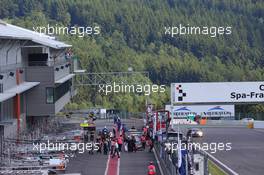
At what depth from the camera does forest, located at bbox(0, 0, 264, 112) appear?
10831cm

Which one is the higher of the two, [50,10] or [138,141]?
[50,10]

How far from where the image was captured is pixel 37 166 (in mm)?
22359

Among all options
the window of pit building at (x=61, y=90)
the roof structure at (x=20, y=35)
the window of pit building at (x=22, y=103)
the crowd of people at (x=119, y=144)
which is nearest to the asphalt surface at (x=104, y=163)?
the crowd of people at (x=119, y=144)

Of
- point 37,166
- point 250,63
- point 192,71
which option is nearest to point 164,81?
point 192,71

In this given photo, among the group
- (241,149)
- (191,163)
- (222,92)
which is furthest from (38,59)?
(222,92)

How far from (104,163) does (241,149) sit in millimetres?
10699

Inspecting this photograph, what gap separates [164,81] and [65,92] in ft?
184

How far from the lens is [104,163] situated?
28.0 meters

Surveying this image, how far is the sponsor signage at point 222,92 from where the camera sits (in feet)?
176

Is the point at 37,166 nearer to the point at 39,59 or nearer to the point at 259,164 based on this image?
the point at 259,164

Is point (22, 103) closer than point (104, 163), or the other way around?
point (104, 163)

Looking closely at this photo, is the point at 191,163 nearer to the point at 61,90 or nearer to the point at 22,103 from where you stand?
the point at 22,103

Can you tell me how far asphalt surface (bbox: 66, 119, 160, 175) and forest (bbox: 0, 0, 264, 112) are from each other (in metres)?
68.6

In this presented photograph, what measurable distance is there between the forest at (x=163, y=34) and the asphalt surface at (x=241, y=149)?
51438mm
